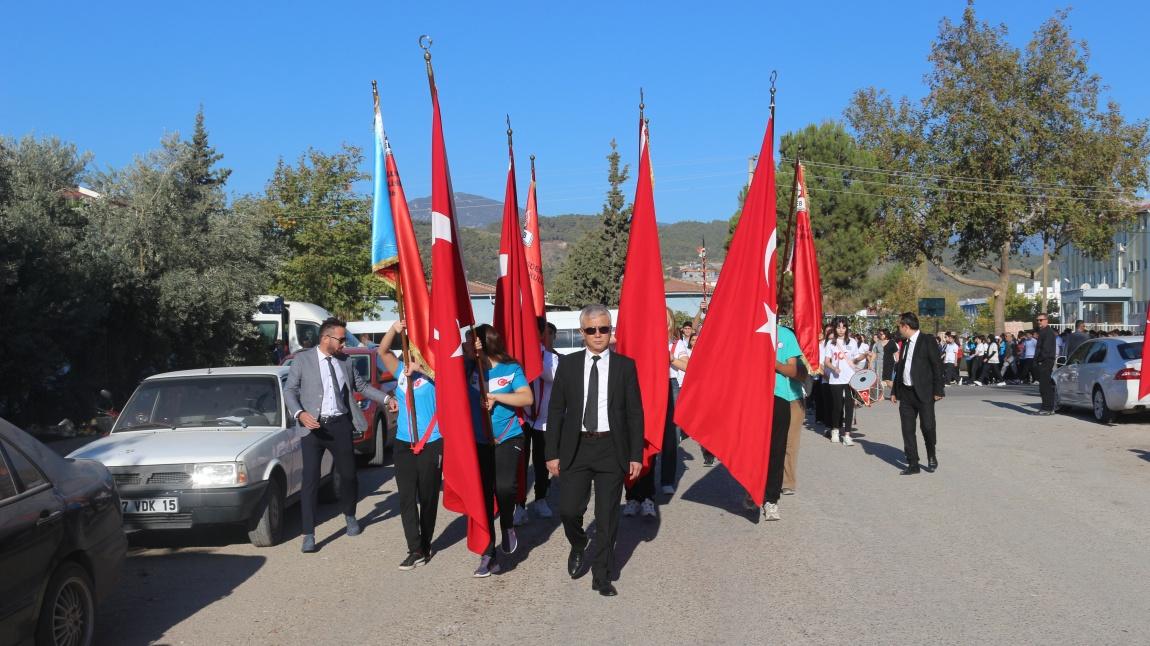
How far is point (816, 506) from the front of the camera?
10320mm

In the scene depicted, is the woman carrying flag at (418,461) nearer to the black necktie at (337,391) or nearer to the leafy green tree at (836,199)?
the black necktie at (337,391)

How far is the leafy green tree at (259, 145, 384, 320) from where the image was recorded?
37.9m

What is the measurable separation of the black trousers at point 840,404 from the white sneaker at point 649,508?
7418 mm

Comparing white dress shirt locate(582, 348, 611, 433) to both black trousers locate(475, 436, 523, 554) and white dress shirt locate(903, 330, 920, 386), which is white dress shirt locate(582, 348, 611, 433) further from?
white dress shirt locate(903, 330, 920, 386)

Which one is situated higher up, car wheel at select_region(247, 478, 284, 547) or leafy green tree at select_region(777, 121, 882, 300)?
leafy green tree at select_region(777, 121, 882, 300)

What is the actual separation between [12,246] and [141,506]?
8664 millimetres

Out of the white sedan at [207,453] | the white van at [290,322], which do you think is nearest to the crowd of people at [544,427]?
the white sedan at [207,453]

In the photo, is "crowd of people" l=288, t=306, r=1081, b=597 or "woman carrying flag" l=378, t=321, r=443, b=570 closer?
"crowd of people" l=288, t=306, r=1081, b=597

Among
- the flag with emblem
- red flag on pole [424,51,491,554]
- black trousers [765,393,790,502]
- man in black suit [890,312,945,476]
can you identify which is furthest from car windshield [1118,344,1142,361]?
red flag on pole [424,51,491,554]

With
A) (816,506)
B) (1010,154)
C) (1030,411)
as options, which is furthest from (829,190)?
(816,506)

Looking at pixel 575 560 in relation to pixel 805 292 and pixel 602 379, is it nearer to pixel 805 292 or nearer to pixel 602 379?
pixel 602 379

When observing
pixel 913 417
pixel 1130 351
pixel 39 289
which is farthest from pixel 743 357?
pixel 1130 351

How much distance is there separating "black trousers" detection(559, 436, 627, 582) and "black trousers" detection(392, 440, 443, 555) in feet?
3.91

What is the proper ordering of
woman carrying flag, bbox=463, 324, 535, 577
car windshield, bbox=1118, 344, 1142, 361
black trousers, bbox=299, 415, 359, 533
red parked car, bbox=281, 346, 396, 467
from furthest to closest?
car windshield, bbox=1118, 344, 1142, 361, red parked car, bbox=281, 346, 396, 467, black trousers, bbox=299, 415, 359, 533, woman carrying flag, bbox=463, 324, 535, 577
